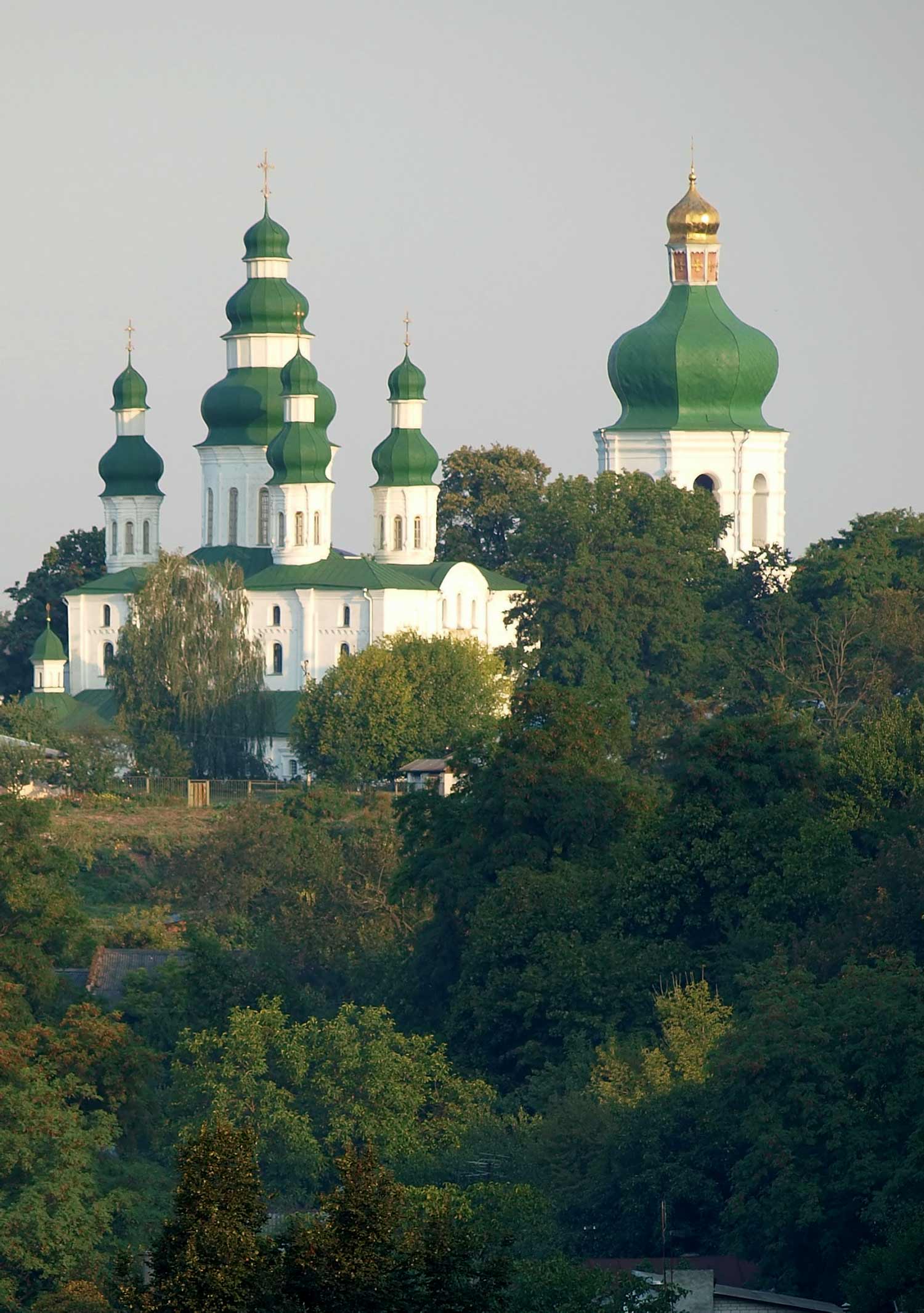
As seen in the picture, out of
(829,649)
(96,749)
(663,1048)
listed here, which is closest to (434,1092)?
(663,1048)

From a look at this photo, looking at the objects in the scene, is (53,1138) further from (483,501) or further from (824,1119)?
(483,501)

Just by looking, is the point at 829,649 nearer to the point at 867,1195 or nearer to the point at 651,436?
the point at 651,436

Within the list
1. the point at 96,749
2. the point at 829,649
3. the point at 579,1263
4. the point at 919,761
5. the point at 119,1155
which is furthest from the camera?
the point at 96,749

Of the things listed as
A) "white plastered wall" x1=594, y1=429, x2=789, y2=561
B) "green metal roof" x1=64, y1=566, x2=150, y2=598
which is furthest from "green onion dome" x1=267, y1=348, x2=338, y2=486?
"white plastered wall" x1=594, y1=429, x2=789, y2=561

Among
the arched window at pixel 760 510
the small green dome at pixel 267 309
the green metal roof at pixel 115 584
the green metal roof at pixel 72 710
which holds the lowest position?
the green metal roof at pixel 72 710

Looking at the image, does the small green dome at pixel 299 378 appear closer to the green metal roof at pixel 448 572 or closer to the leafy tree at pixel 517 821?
the green metal roof at pixel 448 572

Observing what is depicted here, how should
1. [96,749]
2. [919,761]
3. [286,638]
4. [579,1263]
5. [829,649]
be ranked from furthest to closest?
[286,638], [96,749], [829,649], [919,761], [579,1263]

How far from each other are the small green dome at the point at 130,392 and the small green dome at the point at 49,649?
4.92m

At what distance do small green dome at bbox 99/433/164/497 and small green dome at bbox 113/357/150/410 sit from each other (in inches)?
28.8

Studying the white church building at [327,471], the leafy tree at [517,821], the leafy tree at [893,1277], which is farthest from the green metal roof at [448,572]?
the leafy tree at [893,1277]

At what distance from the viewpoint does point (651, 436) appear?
68.7m

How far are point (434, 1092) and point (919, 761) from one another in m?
7.00

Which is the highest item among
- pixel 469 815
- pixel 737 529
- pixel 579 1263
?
pixel 737 529

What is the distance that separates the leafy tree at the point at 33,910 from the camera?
3612cm
